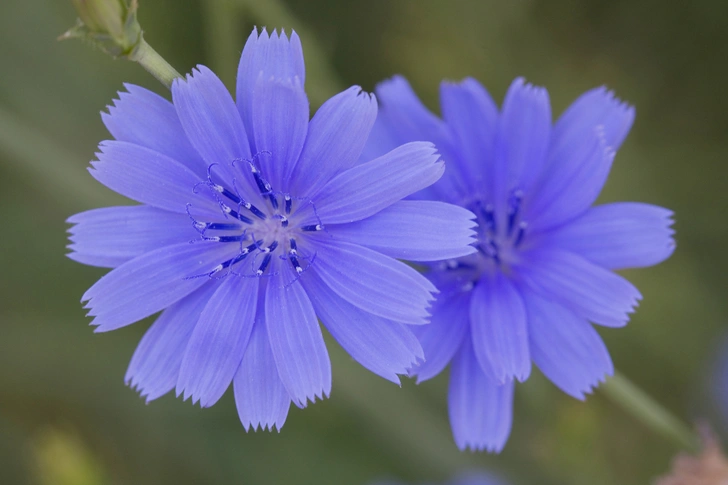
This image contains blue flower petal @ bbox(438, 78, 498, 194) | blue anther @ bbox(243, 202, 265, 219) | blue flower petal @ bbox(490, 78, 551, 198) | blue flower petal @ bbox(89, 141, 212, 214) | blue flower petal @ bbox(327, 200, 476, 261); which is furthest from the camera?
blue flower petal @ bbox(438, 78, 498, 194)

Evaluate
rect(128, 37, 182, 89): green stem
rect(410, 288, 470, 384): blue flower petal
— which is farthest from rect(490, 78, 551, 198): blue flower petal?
rect(128, 37, 182, 89): green stem

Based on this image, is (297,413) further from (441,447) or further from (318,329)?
(318,329)

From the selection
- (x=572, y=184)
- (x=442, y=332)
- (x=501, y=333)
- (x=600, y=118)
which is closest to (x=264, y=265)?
(x=442, y=332)

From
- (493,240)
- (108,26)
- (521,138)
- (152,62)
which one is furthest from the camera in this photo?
(493,240)

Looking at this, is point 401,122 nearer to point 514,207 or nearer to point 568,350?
point 514,207

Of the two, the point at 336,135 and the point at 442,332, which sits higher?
the point at 336,135

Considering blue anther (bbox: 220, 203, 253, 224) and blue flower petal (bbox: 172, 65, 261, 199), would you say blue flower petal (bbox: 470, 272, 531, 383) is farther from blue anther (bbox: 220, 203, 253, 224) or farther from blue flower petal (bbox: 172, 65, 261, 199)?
blue flower petal (bbox: 172, 65, 261, 199)

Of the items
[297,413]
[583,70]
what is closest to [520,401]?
[297,413]
